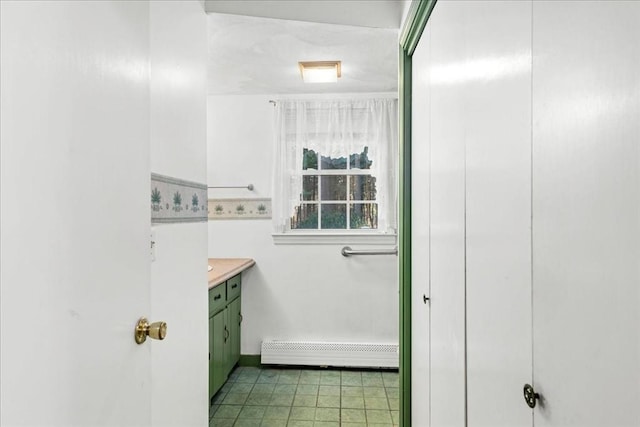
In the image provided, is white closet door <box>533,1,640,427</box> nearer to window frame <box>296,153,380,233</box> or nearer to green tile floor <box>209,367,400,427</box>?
green tile floor <box>209,367,400,427</box>

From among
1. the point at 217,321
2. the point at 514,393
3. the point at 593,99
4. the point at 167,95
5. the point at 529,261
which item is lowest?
the point at 217,321

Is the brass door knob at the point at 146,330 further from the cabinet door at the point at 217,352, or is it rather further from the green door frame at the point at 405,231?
the cabinet door at the point at 217,352

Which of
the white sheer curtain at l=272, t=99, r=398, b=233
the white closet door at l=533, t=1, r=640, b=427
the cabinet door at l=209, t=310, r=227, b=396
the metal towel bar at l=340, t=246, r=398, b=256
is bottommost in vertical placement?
the cabinet door at l=209, t=310, r=227, b=396

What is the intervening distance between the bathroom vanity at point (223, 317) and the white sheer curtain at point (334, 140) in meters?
0.54

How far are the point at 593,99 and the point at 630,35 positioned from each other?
3.4 inches

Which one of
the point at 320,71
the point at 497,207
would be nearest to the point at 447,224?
the point at 497,207

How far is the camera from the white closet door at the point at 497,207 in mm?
744

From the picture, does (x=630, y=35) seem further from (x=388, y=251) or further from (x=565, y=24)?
(x=388, y=251)

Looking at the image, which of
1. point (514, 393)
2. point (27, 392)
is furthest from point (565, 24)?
point (27, 392)

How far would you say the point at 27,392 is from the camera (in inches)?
22.4

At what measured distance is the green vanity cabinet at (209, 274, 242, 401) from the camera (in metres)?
2.57

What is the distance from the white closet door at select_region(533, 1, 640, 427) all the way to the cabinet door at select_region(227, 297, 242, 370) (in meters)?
2.60

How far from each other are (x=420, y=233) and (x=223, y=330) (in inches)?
68.1

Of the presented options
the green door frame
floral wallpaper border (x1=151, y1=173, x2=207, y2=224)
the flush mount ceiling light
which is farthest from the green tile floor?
the flush mount ceiling light
